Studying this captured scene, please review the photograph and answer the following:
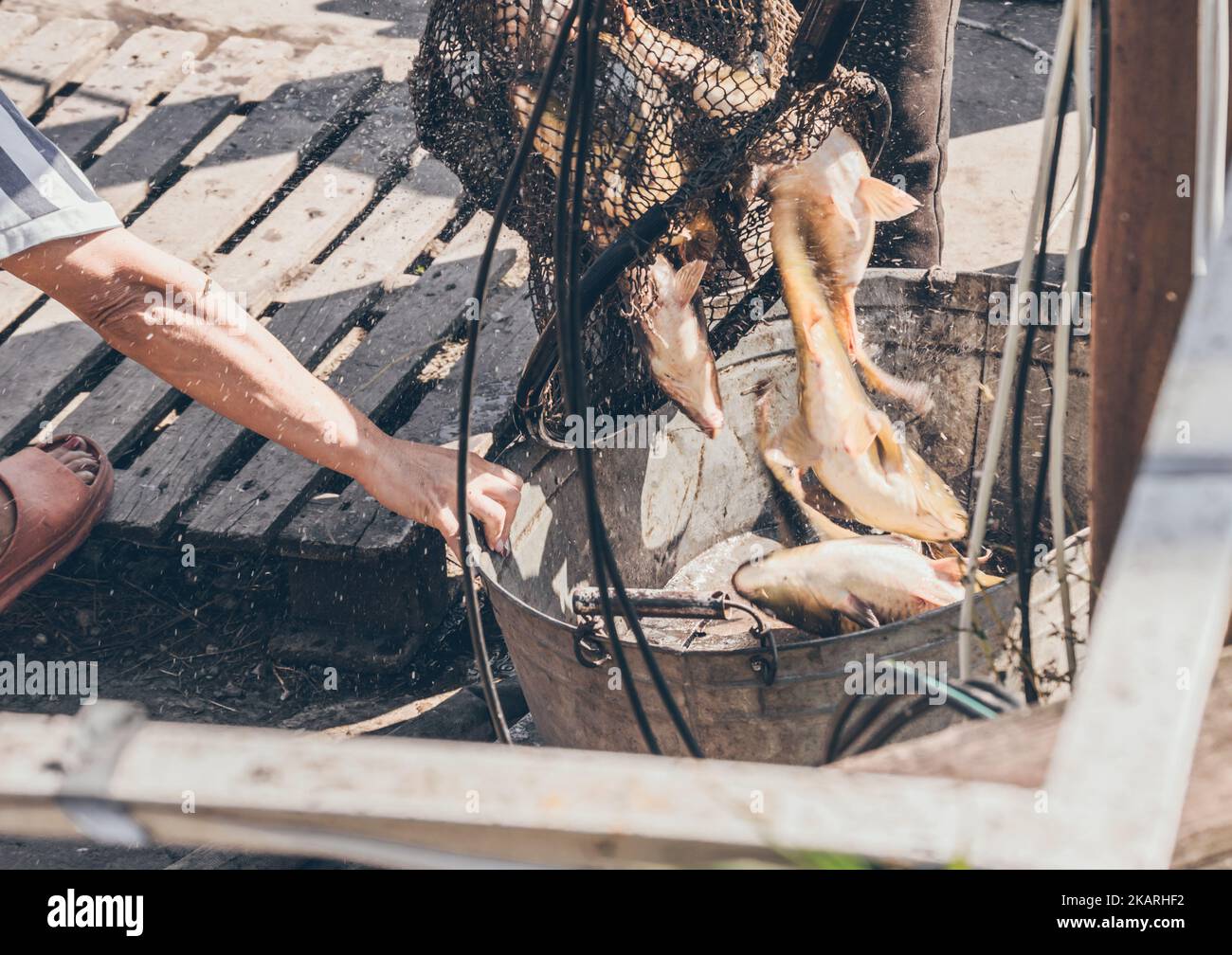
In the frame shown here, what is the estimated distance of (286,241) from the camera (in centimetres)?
383

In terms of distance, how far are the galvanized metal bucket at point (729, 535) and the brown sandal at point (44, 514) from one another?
4.07 feet

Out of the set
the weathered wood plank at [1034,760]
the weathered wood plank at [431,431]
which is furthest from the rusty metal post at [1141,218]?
the weathered wood plank at [431,431]

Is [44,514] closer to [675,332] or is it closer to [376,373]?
[376,373]

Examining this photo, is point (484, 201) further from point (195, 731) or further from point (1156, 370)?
point (195, 731)

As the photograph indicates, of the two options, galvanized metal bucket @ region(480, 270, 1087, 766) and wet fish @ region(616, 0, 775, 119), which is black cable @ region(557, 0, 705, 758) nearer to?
galvanized metal bucket @ region(480, 270, 1087, 766)

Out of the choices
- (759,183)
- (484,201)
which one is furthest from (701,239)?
(484,201)

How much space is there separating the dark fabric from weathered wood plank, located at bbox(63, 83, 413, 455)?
1.63 meters

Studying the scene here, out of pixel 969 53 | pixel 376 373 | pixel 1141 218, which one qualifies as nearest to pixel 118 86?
pixel 376 373

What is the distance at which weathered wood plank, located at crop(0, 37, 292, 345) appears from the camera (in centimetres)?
385

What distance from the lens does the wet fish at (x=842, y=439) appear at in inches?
110

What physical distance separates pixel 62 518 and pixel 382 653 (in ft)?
2.96

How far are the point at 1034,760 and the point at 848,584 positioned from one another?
196 centimetres

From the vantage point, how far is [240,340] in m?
2.50

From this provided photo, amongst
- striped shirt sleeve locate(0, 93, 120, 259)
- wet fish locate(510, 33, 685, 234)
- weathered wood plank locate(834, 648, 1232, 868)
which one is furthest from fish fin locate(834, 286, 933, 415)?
weathered wood plank locate(834, 648, 1232, 868)
